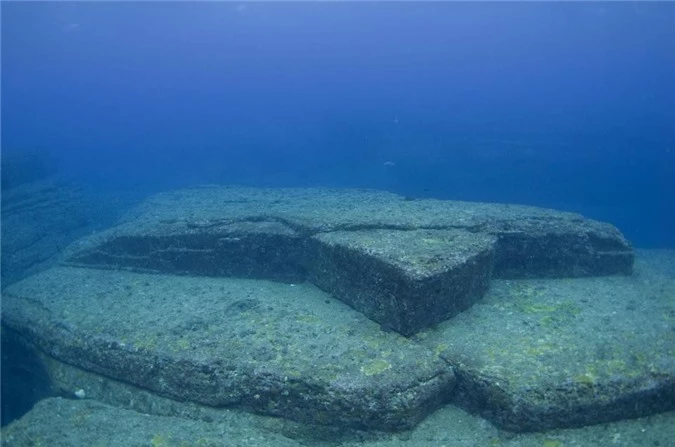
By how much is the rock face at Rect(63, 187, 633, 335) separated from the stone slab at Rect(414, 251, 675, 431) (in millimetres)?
453

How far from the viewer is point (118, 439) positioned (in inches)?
181

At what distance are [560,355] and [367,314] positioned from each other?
7.25 ft

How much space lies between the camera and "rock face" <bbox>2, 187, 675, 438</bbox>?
14.8ft

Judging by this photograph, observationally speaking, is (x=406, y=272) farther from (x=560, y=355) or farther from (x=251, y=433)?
(x=251, y=433)

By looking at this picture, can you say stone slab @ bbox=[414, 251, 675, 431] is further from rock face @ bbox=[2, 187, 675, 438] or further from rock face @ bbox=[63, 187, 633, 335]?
rock face @ bbox=[63, 187, 633, 335]

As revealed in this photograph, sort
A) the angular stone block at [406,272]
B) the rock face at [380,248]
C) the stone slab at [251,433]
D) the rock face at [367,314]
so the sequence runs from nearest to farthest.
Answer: the stone slab at [251,433], the rock face at [367,314], the angular stone block at [406,272], the rock face at [380,248]

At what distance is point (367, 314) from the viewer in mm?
5672

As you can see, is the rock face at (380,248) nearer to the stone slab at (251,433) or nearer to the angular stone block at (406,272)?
the angular stone block at (406,272)

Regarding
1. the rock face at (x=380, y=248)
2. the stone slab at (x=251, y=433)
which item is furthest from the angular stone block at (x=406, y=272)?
the stone slab at (x=251, y=433)

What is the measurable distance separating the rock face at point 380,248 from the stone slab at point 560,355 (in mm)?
453

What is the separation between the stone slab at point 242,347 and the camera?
456 centimetres

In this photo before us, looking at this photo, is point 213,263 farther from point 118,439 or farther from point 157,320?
point 118,439

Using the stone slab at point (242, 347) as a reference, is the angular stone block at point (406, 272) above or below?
above

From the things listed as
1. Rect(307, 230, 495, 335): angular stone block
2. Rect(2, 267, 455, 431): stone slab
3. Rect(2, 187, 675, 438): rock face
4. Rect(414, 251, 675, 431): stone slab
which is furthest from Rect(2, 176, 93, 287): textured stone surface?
Rect(414, 251, 675, 431): stone slab
